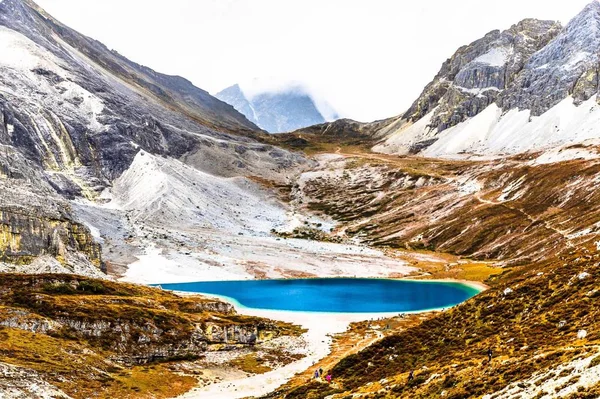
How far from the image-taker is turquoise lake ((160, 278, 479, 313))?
4230 inches

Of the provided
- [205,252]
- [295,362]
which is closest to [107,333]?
[295,362]

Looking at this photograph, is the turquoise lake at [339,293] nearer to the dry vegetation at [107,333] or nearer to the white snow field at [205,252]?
the white snow field at [205,252]

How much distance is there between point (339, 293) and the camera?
12406 centimetres

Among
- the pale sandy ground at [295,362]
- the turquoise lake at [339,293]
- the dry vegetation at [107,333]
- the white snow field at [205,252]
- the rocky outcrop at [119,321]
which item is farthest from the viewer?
the white snow field at [205,252]

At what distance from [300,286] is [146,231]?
73143 millimetres

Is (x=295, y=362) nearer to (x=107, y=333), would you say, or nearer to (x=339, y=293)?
(x=107, y=333)

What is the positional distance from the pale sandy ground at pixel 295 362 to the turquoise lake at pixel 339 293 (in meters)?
7.27

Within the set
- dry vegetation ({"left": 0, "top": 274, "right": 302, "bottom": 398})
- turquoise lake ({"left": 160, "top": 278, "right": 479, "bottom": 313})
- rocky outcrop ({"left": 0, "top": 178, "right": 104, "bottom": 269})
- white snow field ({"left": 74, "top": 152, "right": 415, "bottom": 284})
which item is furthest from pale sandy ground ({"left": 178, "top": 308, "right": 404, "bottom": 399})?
white snow field ({"left": 74, "top": 152, "right": 415, "bottom": 284})

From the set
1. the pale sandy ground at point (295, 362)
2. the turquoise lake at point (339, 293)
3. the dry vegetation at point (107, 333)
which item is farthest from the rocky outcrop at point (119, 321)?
the turquoise lake at point (339, 293)

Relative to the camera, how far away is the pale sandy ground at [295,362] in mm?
54031

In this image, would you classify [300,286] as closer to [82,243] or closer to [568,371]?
[82,243]

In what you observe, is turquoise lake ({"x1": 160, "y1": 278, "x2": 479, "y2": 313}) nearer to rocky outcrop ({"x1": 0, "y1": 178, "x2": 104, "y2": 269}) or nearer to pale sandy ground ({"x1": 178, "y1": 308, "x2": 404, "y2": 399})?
pale sandy ground ({"x1": 178, "y1": 308, "x2": 404, "y2": 399})

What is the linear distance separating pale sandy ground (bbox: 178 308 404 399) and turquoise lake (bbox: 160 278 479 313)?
7267mm

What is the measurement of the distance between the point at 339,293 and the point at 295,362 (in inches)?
2298
